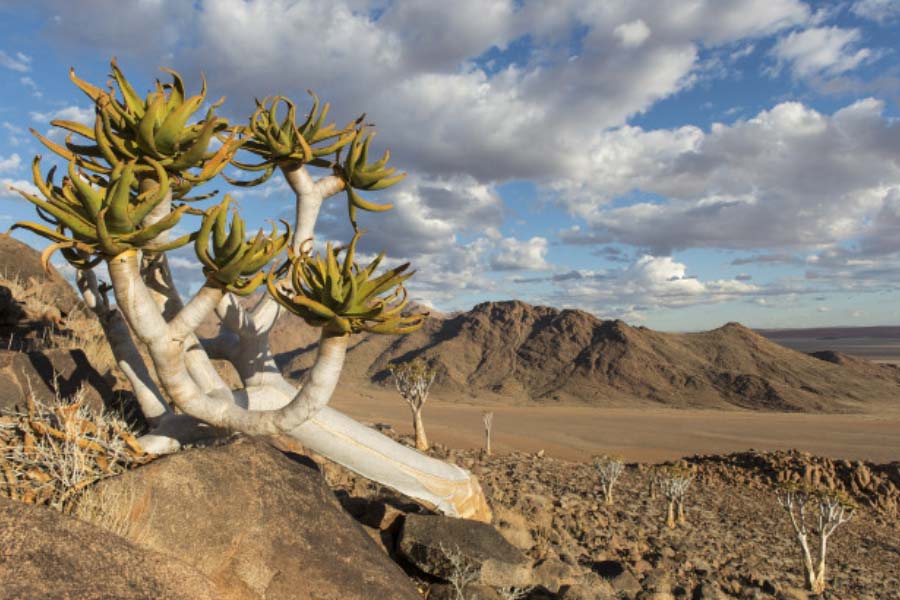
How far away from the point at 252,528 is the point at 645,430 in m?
33.6

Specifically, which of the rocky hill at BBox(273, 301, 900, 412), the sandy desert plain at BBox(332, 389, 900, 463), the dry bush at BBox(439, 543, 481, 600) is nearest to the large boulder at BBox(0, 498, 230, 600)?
the dry bush at BBox(439, 543, 481, 600)

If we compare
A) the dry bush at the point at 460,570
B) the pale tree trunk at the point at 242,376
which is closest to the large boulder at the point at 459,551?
the dry bush at the point at 460,570

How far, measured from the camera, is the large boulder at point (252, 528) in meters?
3.97

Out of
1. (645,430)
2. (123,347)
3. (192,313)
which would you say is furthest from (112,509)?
(645,430)

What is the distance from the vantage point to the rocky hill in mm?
47781

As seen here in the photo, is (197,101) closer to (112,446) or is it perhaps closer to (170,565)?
(112,446)

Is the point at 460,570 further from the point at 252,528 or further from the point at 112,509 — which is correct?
the point at 112,509

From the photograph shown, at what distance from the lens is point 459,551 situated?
5594 mm

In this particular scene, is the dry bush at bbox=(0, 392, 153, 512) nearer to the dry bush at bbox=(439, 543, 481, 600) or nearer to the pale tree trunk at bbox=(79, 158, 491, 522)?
the pale tree trunk at bbox=(79, 158, 491, 522)

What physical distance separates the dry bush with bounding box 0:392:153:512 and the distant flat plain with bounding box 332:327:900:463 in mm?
20522

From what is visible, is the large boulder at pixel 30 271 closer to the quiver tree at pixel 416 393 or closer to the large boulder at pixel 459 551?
the quiver tree at pixel 416 393

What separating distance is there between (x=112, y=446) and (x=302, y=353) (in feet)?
221

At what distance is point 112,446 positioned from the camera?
4723 mm

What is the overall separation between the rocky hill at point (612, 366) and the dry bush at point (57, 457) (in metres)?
47.5
